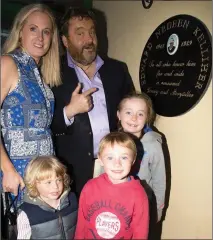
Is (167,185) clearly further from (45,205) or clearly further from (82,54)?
(82,54)

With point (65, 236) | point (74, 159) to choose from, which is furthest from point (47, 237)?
point (74, 159)

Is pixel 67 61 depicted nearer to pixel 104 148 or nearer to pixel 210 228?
pixel 104 148

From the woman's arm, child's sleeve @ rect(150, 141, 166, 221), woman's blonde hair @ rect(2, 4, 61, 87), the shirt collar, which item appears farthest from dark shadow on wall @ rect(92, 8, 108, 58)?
the woman's arm

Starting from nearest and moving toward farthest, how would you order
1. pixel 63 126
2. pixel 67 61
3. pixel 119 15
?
pixel 63 126 < pixel 67 61 < pixel 119 15

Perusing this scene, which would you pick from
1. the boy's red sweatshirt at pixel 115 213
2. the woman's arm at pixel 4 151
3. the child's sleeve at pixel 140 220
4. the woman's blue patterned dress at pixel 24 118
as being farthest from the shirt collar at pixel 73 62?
the child's sleeve at pixel 140 220

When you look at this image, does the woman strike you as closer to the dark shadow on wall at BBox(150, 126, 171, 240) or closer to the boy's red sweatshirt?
the boy's red sweatshirt

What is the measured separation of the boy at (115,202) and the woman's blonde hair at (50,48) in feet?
2.30

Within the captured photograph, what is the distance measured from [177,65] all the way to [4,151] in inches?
52.2

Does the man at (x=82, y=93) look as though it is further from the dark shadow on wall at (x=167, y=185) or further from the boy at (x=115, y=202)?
the boy at (x=115, y=202)

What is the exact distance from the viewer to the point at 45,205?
4.79ft

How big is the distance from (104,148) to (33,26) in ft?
2.79

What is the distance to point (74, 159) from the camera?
7.00 ft

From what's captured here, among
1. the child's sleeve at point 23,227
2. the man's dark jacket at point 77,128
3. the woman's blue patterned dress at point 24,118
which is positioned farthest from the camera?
the man's dark jacket at point 77,128

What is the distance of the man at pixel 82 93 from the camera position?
6.81ft
